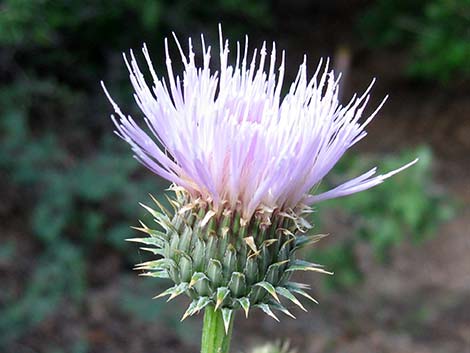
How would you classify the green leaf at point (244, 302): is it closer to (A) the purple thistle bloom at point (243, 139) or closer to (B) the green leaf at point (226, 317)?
(B) the green leaf at point (226, 317)

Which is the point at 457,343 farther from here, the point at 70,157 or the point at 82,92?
the point at 82,92

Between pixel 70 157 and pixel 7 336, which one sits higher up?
pixel 70 157

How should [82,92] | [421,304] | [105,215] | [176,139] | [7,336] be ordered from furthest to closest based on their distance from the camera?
[82,92]
[421,304]
[105,215]
[7,336]
[176,139]

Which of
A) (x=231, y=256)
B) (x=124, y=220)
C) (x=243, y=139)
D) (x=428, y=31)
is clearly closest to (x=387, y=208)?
(x=124, y=220)

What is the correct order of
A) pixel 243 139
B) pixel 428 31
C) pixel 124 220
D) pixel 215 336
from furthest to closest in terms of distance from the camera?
pixel 428 31, pixel 124 220, pixel 215 336, pixel 243 139

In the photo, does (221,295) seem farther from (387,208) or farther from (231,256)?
(387,208)

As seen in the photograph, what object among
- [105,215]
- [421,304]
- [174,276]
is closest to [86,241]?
[105,215]

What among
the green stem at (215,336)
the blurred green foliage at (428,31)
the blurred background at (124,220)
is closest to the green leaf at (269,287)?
the green stem at (215,336)
